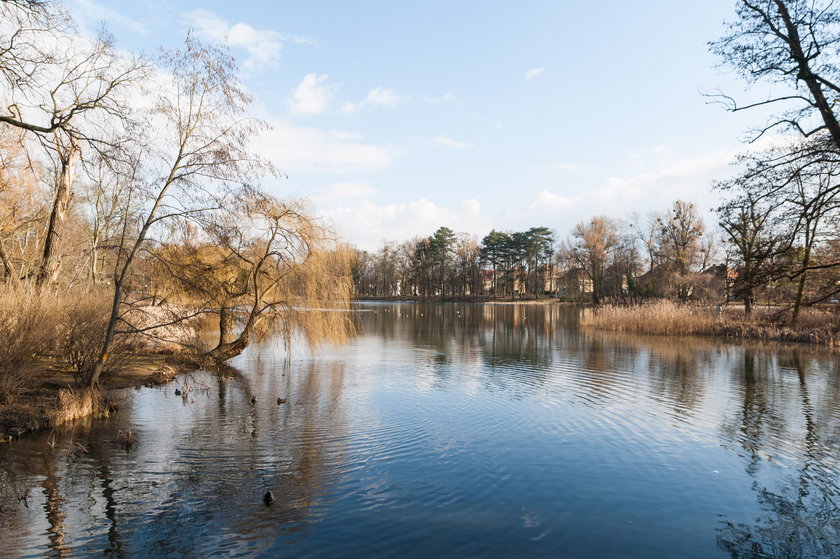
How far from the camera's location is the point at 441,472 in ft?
26.9

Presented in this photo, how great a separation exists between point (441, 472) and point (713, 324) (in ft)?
88.0

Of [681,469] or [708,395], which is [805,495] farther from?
[708,395]

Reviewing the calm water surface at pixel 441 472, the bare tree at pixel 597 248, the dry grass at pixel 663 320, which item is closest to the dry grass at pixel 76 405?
the calm water surface at pixel 441 472

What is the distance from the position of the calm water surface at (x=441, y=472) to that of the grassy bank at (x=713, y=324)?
1234 cm

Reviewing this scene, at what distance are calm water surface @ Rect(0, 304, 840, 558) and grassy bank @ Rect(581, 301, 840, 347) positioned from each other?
40.5 feet

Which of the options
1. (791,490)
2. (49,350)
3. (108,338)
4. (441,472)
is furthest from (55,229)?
(791,490)

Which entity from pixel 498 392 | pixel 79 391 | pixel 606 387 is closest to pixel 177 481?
pixel 79 391

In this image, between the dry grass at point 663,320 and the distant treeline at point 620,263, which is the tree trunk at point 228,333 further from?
the dry grass at point 663,320

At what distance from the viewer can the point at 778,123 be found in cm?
808

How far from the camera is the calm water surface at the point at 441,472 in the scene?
6.02m

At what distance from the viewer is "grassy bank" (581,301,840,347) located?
2542cm

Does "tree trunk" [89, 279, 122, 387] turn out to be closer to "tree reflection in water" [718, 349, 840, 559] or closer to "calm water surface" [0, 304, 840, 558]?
"calm water surface" [0, 304, 840, 558]

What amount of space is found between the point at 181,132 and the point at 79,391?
6431mm

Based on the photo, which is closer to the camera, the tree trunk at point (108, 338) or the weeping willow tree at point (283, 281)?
the tree trunk at point (108, 338)
